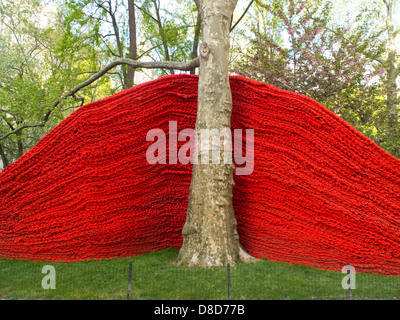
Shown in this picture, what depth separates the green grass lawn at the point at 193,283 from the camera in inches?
164

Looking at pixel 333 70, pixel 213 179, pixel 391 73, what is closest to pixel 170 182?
pixel 213 179

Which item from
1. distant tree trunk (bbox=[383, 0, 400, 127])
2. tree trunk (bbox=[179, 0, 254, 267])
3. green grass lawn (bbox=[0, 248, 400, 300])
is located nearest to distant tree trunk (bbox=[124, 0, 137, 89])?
tree trunk (bbox=[179, 0, 254, 267])

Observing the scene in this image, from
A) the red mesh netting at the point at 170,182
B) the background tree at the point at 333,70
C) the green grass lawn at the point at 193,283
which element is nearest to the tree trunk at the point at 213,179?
the green grass lawn at the point at 193,283

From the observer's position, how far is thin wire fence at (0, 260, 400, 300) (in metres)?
4.14

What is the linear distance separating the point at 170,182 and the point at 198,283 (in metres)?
2.29

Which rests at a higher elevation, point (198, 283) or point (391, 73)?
point (391, 73)

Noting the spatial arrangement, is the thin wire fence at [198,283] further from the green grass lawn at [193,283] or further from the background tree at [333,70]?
the background tree at [333,70]

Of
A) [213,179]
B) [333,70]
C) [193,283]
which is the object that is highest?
[333,70]

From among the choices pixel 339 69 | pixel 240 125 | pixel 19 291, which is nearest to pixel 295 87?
pixel 339 69

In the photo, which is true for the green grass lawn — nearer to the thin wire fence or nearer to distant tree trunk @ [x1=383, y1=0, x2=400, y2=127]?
the thin wire fence

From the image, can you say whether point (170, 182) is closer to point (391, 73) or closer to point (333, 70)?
point (333, 70)

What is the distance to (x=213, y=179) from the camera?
545 centimetres

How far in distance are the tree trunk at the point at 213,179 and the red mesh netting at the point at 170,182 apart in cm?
55

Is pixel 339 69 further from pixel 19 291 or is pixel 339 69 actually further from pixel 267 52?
pixel 19 291
